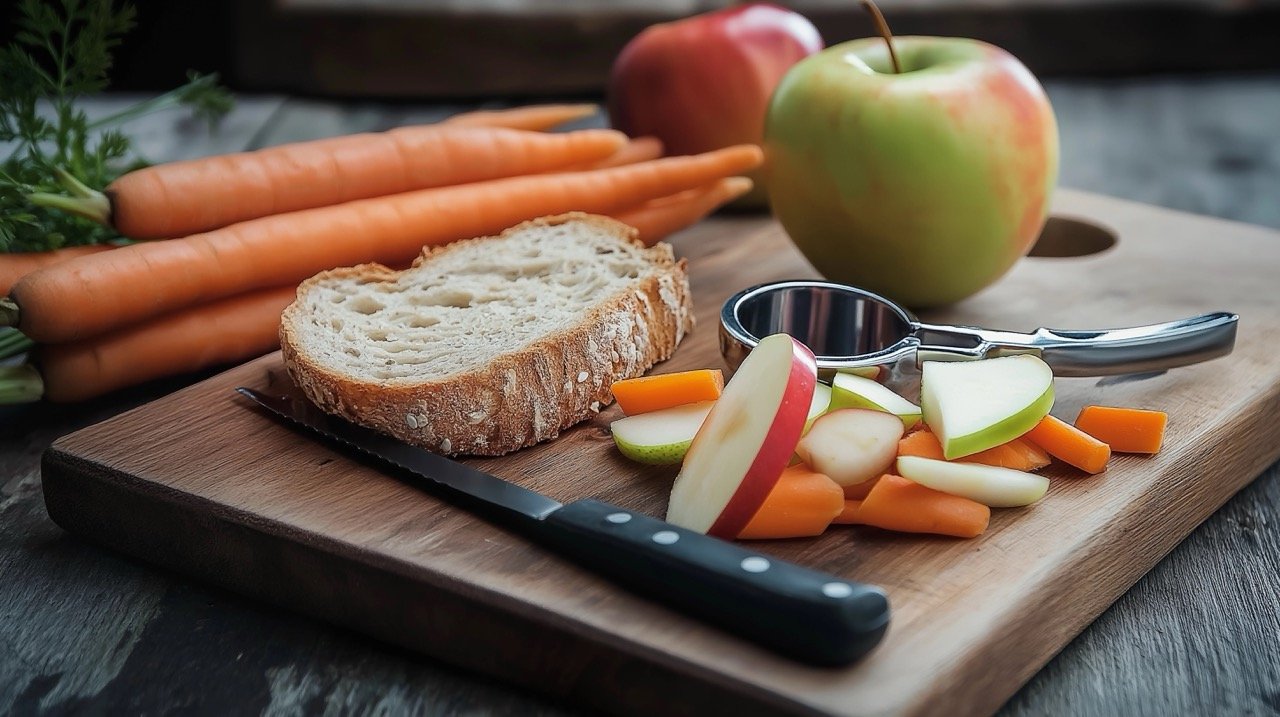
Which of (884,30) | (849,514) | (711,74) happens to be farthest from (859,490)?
(711,74)

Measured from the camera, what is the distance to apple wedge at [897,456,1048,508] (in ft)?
4.44

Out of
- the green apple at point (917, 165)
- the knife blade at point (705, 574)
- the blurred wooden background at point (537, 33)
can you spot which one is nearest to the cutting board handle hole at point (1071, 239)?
the green apple at point (917, 165)

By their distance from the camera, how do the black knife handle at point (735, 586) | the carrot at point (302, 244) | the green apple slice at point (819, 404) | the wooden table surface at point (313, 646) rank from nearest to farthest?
the black knife handle at point (735, 586) < the wooden table surface at point (313, 646) < the green apple slice at point (819, 404) < the carrot at point (302, 244)

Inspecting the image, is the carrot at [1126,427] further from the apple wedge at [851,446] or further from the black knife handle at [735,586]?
the black knife handle at [735,586]

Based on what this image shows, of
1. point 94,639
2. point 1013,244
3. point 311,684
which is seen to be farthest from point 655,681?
point 1013,244

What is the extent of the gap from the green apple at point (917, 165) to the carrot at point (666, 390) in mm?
540

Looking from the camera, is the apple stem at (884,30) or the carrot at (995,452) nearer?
the carrot at (995,452)

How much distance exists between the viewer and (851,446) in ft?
4.58

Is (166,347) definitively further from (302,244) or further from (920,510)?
(920,510)

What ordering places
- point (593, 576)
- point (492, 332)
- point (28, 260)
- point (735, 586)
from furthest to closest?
1. point (28, 260)
2. point (492, 332)
3. point (593, 576)
4. point (735, 586)

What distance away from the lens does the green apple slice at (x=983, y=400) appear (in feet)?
4.61

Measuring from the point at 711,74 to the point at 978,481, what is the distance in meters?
1.43

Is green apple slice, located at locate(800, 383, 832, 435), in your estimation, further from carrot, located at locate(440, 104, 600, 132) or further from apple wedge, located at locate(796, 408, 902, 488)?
carrot, located at locate(440, 104, 600, 132)

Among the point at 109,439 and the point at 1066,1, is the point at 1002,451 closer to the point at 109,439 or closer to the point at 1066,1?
the point at 109,439
